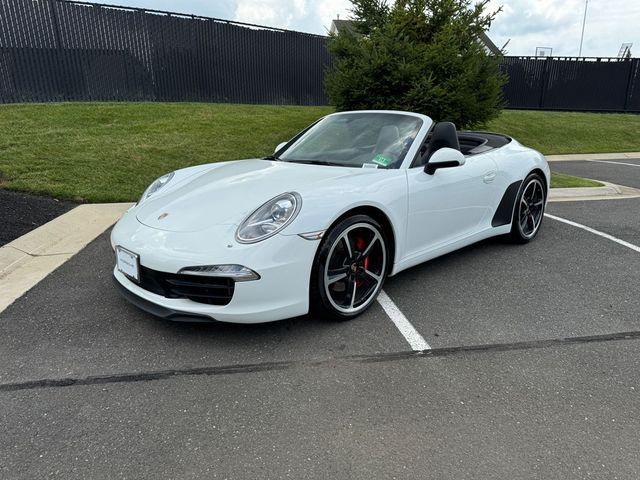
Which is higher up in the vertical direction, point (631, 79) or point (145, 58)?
point (145, 58)

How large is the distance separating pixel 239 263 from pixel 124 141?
6.72 metres

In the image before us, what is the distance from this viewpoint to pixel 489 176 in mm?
3979

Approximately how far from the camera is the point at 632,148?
14023 mm

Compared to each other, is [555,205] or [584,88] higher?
[584,88]

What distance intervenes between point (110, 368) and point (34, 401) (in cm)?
37

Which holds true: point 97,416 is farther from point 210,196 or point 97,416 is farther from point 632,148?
point 632,148

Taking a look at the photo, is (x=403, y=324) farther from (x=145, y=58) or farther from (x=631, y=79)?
(x=631, y=79)

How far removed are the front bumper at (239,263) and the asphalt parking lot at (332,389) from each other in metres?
0.23

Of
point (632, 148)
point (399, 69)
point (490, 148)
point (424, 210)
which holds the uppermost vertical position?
point (399, 69)

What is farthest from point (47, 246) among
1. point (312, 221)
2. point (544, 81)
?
point (544, 81)

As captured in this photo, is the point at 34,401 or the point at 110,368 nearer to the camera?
the point at 34,401

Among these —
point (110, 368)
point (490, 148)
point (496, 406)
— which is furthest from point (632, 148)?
point (110, 368)

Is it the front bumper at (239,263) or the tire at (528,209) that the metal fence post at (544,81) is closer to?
the tire at (528,209)

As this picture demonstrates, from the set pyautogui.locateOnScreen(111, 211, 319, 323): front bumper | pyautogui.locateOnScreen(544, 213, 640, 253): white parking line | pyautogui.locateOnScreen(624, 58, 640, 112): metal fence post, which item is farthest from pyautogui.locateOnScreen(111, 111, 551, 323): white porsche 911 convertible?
pyautogui.locateOnScreen(624, 58, 640, 112): metal fence post
